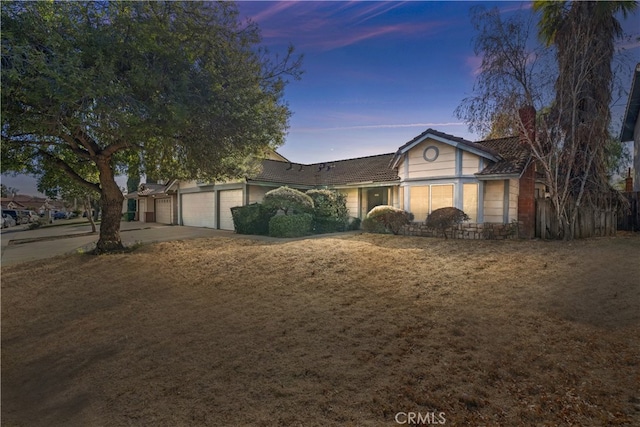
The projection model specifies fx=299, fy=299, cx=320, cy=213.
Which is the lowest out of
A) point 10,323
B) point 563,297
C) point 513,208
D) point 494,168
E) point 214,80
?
point 10,323

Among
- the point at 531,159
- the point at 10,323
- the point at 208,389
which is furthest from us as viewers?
the point at 531,159

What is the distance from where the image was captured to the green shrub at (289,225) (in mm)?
13086

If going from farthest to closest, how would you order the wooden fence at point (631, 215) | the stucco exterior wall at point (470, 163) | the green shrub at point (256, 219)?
the green shrub at point (256, 219) < the stucco exterior wall at point (470, 163) < the wooden fence at point (631, 215)

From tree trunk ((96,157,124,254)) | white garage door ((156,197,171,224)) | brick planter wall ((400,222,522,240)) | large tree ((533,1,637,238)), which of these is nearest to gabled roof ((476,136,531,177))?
large tree ((533,1,637,238))

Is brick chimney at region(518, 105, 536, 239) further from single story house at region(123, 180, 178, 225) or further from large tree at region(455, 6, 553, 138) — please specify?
single story house at region(123, 180, 178, 225)

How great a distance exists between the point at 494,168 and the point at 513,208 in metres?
1.83

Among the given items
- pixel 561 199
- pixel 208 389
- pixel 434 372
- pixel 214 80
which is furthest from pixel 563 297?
pixel 214 80

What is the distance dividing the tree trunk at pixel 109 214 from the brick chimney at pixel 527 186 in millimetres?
13877

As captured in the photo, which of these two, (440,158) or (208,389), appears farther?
(440,158)

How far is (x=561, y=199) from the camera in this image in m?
10.5

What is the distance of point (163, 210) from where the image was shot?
80.3ft

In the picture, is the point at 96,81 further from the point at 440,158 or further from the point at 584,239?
the point at 584,239

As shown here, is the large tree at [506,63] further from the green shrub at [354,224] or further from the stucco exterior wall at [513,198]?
the green shrub at [354,224]

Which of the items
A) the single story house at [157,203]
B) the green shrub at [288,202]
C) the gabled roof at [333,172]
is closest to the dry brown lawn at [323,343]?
the green shrub at [288,202]
